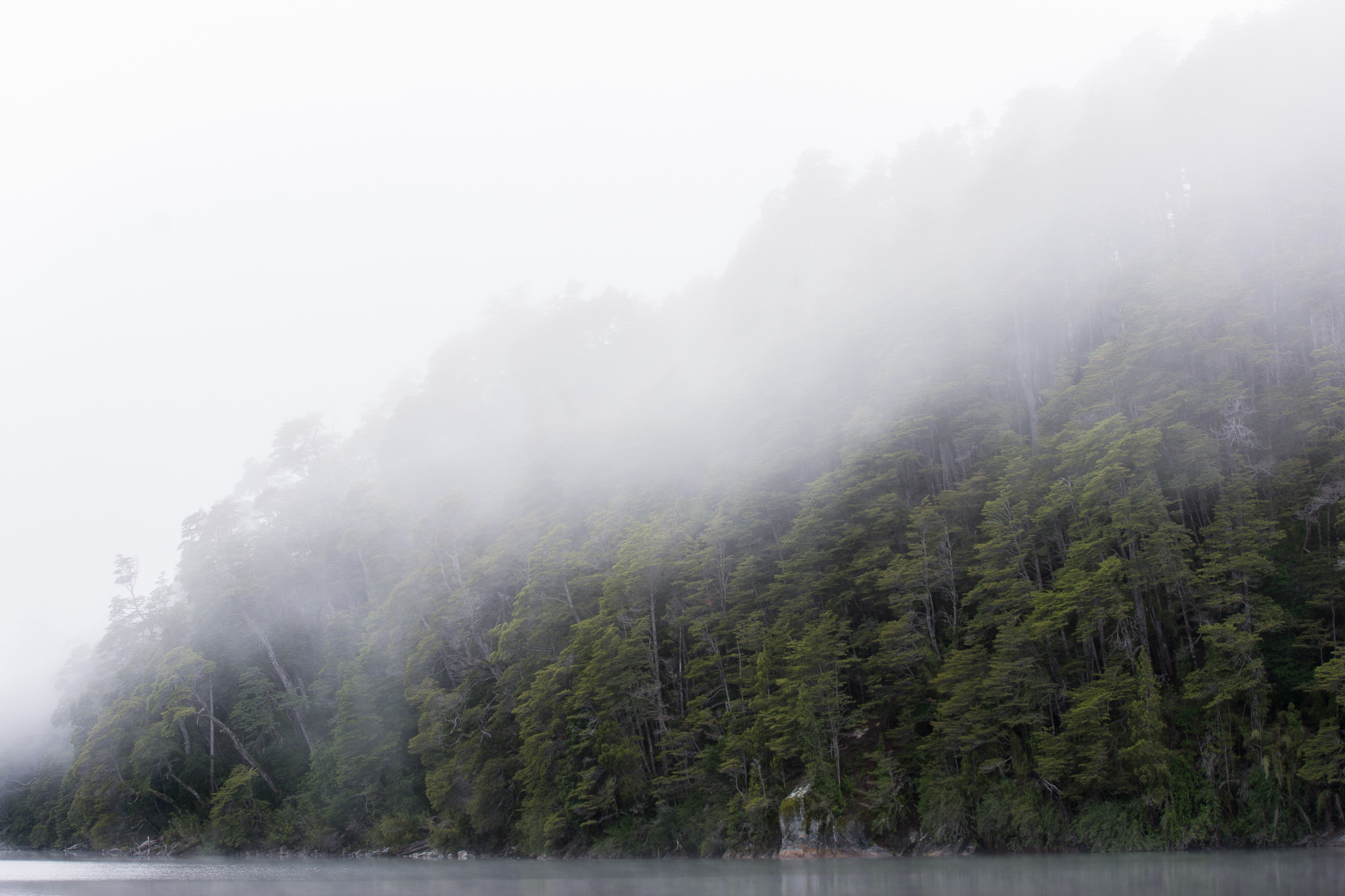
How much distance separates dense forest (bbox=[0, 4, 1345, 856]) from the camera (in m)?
31.2

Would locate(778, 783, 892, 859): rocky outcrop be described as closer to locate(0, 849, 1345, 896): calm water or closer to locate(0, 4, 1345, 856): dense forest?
locate(0, 4, 1345, 856): dense forest

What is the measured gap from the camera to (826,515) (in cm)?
4212

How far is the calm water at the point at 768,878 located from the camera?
1847 centimetres

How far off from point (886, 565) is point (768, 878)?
17.3 metres

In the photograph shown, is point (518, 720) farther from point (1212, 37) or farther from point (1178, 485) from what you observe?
point (1212, 37)

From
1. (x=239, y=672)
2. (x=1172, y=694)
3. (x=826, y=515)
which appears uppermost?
(x=826, y=515)

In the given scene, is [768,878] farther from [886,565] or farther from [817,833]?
[886,565]

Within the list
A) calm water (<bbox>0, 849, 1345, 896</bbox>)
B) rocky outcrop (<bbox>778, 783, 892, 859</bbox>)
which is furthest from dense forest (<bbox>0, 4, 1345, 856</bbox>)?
calm water (<bbox>0, 849, 1345, 896</bbox>)

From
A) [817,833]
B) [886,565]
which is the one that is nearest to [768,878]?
[817,833]

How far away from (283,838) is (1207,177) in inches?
2903

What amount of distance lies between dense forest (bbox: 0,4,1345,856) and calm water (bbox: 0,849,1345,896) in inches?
175

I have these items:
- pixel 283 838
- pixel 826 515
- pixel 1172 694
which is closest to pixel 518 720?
pixel 826 515

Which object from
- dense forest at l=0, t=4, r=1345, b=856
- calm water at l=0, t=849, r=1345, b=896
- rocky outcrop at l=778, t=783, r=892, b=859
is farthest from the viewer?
rocky outcrop at l=778, t=783, r=892, b=859

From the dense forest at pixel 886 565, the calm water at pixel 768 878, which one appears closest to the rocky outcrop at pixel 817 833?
the dense forest at pixel 886 565
